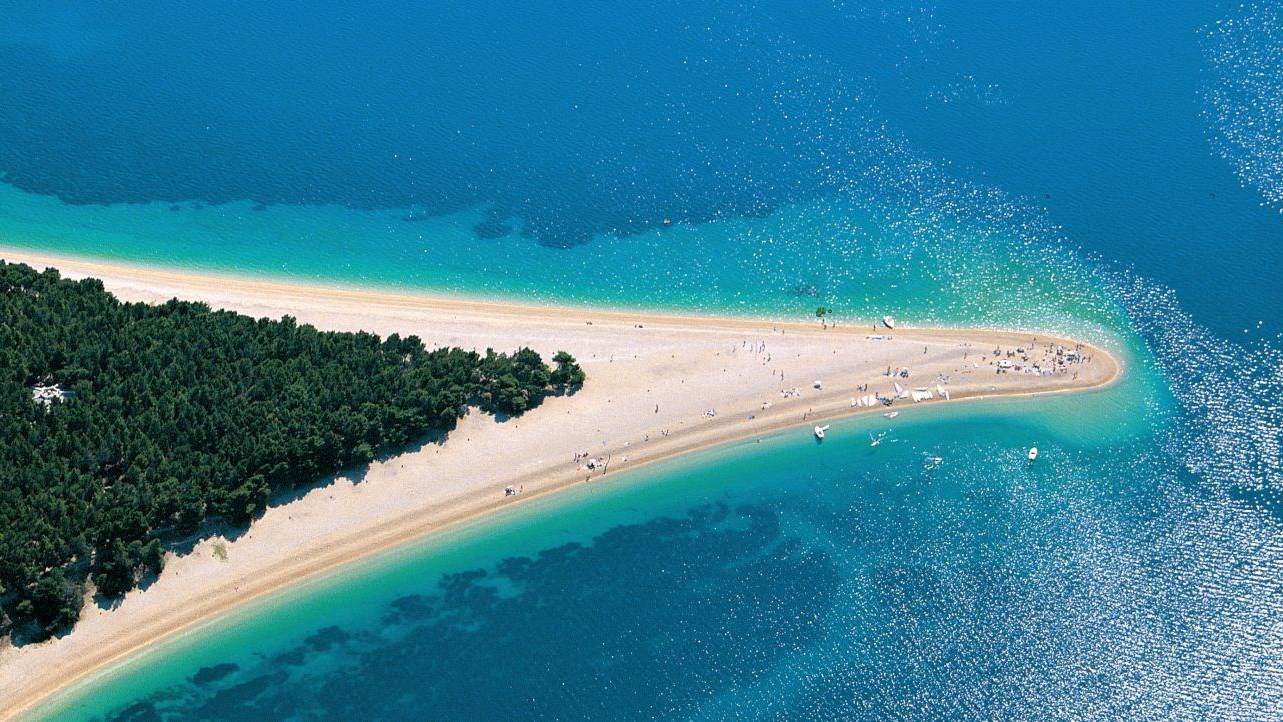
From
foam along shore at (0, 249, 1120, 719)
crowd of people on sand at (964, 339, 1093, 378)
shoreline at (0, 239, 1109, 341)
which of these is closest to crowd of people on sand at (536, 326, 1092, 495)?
crowd of people on sand at (964, 339, 1093, 378)

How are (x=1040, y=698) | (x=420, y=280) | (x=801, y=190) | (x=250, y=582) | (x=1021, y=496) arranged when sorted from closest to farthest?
(x=1040, y=698), (x=250, y=582), (x=1021, y=496), (x=420, y=280), (x=801, y=190)

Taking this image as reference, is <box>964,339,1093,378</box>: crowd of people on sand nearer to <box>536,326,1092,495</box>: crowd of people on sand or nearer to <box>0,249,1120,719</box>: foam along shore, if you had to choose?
<box>536,326,1092,495</box>: crowd of people on sand

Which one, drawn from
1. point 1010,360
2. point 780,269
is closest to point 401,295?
point 780,269

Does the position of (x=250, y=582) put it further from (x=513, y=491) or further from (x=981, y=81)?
(x=981, y=81)

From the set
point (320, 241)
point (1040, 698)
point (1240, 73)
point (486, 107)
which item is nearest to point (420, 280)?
point (320, 241)

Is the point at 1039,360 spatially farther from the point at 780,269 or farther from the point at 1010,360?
the point at 780,269
